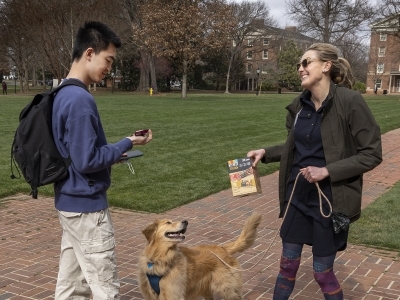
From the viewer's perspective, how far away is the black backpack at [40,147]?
276 cm

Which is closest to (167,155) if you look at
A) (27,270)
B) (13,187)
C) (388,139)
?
(13,187)

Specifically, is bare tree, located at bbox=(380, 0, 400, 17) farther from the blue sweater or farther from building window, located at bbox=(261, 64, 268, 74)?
the blue sweater

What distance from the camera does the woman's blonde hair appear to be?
326 cm

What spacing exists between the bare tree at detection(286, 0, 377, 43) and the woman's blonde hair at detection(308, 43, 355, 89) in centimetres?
5175

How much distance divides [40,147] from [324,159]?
194 cm

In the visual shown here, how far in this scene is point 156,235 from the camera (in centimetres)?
339

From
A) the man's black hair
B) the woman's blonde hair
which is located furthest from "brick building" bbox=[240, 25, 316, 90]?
the man's black hair

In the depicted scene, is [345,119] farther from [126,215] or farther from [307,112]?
[126,215]

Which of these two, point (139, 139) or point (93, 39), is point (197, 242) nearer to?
point (139, 139)

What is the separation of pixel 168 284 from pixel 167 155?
920 cm

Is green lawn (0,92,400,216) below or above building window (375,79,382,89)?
below

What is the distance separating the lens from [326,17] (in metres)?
52.2

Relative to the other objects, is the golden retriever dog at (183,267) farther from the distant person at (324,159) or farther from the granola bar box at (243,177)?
the distant person at (324,159)

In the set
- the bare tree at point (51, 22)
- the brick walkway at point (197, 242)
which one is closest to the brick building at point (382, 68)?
the bare tree at point (51, 22)
